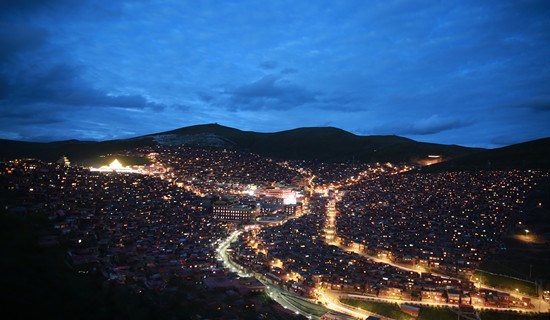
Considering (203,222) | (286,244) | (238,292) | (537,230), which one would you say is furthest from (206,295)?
(537,230)

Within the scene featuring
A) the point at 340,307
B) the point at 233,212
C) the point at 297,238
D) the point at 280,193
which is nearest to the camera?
the point at 340,307

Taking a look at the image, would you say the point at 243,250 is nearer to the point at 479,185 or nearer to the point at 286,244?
the point at 286,244

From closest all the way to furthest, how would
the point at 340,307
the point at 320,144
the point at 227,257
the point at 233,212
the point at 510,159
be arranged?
the point at 340,307
the point at 227,257
the point at 233,212
the point at 510,159
the point at 320,144

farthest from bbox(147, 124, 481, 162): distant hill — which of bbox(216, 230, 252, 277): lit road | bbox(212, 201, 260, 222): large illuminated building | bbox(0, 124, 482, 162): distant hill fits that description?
bbox(216, 230, 252, 277): lit road

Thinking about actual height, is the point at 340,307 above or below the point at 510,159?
below

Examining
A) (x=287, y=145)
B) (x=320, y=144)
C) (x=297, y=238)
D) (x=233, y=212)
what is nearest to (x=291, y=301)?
(x=297, y=238)

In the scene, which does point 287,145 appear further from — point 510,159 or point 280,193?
point 510,159

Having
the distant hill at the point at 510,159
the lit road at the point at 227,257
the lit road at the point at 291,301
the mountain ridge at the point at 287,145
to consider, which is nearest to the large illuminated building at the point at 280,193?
the lit road at the point at 227,257
